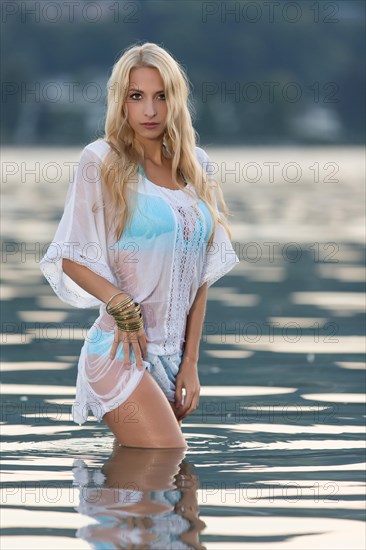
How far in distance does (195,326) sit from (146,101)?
1081 mm

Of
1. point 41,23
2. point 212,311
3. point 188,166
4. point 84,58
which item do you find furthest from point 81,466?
point 41,23

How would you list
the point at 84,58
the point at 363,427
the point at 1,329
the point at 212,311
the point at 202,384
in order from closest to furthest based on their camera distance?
the point at 363,427, the point at 202,384, the point at 1,329, the point at 212,311, the point at 84,58

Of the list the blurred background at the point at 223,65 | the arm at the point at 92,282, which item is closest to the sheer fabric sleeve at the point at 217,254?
the arm at the point at 92,282

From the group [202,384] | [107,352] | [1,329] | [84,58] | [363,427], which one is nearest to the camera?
[107,352]

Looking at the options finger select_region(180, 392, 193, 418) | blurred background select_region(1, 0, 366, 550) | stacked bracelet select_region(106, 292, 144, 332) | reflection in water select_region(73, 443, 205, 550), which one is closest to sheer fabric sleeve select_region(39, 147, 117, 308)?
stacked bracelet select_region(106, 292, 144, 332)

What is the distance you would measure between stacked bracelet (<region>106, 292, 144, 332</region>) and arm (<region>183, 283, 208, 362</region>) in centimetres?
42

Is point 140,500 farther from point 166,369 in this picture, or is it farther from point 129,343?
point 166,369

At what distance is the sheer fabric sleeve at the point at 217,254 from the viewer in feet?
25.9

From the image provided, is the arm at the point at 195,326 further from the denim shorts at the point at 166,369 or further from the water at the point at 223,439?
the water at the point at 223,439

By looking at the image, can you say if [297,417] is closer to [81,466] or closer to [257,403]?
[257,403]

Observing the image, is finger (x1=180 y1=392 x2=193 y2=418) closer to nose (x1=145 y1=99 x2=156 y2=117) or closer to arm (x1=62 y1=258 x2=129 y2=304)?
arm (x1=62 y1=258 x2=129 y2=304)

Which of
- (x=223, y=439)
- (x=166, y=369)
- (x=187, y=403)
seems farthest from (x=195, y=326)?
Result: (x=223, y=439)

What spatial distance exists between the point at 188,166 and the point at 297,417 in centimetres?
192

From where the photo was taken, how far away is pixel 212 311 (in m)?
14.4
